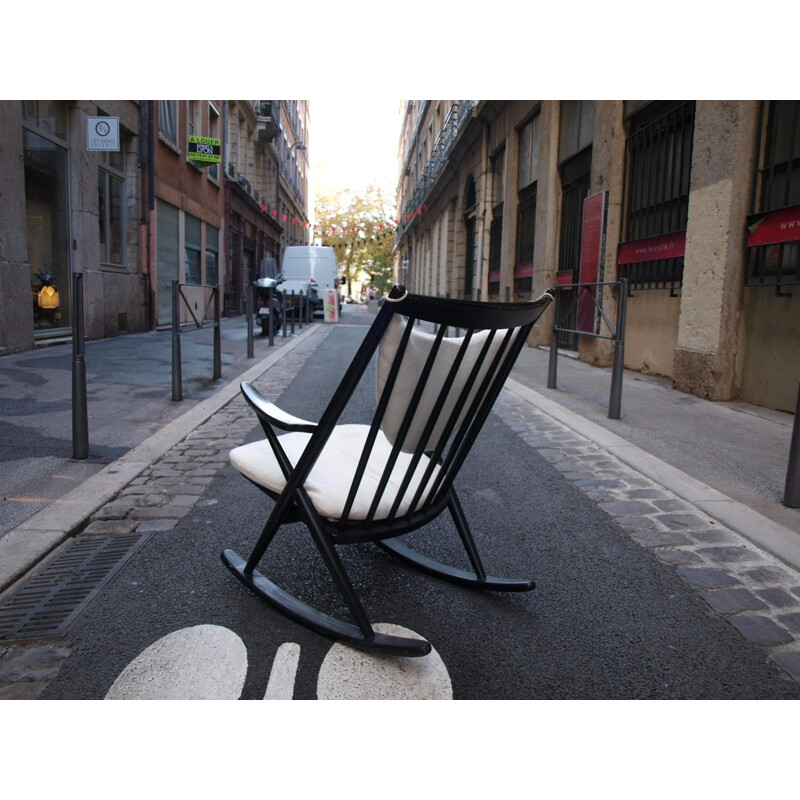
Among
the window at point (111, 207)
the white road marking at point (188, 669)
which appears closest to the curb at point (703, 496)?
the white road marking at point (188, 669)

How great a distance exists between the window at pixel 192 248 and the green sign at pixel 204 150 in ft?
6.70

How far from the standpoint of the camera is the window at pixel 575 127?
40.5ft

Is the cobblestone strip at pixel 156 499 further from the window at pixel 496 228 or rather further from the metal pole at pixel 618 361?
the window at pixel 496 228

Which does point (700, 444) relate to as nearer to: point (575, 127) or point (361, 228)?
point (575, 127)

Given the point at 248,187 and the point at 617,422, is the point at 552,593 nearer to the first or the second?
the point at 617,422

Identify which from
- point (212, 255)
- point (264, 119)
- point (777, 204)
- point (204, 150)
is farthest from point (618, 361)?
point (264, 119)

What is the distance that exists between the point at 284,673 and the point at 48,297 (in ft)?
36.6

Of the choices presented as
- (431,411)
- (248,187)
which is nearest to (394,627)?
(431,411)

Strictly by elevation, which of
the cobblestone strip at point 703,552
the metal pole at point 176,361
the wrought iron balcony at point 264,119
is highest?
the wrought iron balcony at point 264,119

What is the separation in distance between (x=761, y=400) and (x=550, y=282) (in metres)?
7.66

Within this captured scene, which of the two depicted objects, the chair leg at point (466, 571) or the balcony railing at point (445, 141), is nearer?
the chair leg at point (466, 571)

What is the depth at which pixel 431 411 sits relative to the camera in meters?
2.11

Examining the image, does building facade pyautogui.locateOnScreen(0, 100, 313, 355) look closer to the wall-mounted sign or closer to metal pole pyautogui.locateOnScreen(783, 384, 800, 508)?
the wall-mounted sign

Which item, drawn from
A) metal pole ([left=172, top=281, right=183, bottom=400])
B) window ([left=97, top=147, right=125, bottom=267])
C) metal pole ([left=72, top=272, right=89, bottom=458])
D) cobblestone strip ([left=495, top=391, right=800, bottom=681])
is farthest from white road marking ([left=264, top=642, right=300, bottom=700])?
window ([left=97, top=147, right=125, bottom=267])
